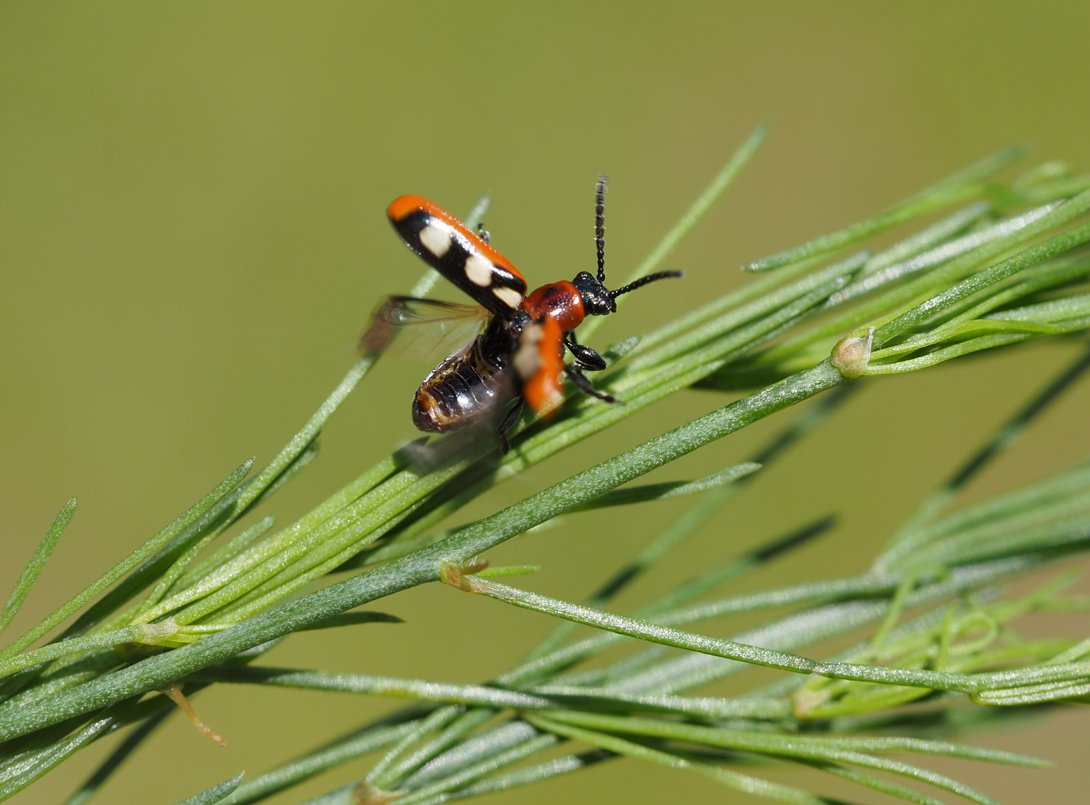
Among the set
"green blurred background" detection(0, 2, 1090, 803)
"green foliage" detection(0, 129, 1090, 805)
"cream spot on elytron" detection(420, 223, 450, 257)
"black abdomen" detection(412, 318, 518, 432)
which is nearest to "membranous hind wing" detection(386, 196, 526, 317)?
"cream spot on elytron" detection(420, 223, 450, 257)

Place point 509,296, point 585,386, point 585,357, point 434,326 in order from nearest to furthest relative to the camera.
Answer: point 585,386
point 585,357
point 509,296
point 434,326

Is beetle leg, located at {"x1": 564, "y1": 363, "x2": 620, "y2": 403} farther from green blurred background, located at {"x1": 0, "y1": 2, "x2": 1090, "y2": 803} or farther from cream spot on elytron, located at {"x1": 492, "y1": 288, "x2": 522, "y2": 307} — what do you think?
green blurred background, located at {"x1": 0, "y1": 2, "x2": 1090, "y2": 803}

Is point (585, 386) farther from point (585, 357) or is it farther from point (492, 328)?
point (492, 328)

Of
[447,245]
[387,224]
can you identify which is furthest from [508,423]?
[387,224]

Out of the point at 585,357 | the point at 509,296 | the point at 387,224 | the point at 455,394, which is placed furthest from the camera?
the point at 387,224

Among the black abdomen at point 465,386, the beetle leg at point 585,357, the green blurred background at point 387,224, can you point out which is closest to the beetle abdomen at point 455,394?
the black abdomen at point 465,386

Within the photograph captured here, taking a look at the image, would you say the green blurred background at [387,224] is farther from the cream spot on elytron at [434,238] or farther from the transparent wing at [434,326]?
the cream spot on elytron at [434,238]
